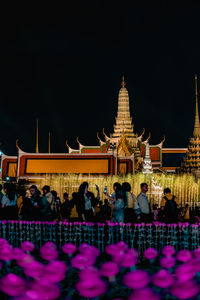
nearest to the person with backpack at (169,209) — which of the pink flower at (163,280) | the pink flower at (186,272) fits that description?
the pink flower at (186,272)

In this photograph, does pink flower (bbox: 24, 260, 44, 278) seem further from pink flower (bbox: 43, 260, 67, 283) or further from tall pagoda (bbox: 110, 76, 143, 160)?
tall pagoda (bbox: 110, 76, 143, 160)

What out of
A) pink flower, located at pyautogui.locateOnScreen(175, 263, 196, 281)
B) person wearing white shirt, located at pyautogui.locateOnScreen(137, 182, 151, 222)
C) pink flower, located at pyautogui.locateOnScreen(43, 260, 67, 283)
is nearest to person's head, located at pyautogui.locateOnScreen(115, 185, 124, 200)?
person wearing white shirt, located at pyautogui.locateOnScreen(137, 182, 151, 222)

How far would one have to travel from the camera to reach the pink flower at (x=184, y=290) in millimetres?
3996

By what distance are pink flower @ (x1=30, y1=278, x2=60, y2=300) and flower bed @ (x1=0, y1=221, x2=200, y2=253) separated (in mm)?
8192

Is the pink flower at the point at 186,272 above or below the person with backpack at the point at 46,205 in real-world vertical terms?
below

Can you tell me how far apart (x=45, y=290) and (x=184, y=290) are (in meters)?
1.12

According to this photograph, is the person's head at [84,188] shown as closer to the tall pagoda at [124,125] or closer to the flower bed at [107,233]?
the flower bed at [107,233]

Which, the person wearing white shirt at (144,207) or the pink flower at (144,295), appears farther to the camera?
the person wearing white shirt at (144,207)

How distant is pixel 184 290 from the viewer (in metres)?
4.04

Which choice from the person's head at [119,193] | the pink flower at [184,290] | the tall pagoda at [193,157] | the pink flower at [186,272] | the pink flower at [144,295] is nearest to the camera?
the pink flower at [144,295]

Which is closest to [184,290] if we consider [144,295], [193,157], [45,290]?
[144,295]

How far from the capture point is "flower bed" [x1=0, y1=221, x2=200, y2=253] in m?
12.6

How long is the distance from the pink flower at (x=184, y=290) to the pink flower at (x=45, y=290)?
0.97 m

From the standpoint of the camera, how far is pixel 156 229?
12.6m
